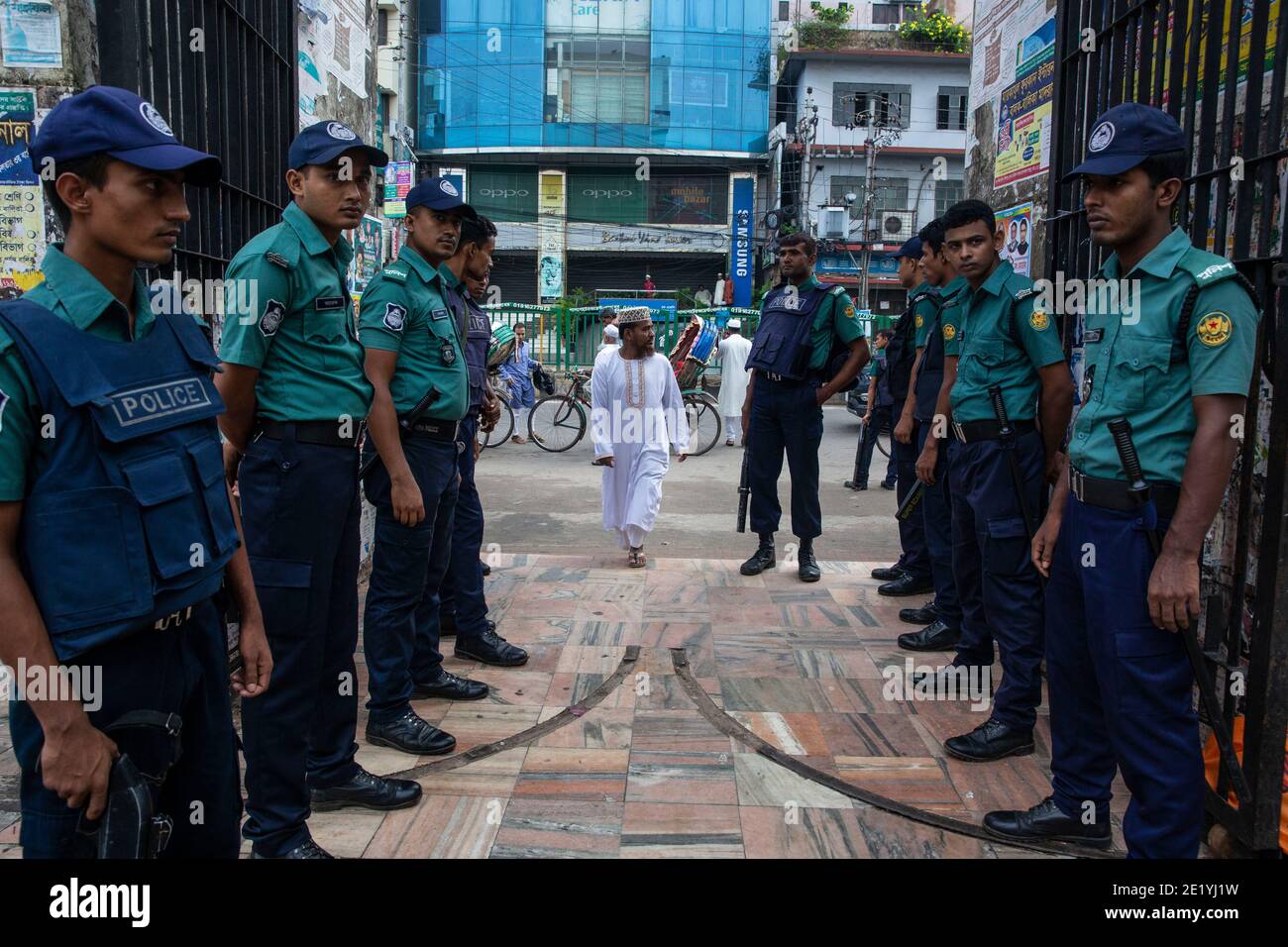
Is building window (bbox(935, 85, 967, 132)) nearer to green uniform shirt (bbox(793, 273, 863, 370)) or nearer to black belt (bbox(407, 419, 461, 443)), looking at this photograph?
green uniform shirt (bbox(793, 273, 863, 370))

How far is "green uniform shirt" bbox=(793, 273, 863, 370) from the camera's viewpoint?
573 cm

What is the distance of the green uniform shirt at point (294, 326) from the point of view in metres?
2.52

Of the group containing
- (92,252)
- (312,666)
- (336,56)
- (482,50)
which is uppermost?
(482,50)

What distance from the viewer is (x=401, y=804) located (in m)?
2.98

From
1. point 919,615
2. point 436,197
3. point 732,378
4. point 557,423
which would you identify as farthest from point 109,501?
point 732,378

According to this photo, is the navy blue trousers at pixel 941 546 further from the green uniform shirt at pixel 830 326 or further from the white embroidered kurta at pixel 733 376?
the white embroidered kurta at pixel 733 376

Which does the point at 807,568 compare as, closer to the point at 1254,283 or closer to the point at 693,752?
the point at 693,752

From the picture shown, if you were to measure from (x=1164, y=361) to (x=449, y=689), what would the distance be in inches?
114

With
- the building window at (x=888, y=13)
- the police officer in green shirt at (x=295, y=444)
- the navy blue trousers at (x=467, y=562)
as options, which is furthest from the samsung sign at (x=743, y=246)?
the police officer in green shirt at (x=295, y=444)

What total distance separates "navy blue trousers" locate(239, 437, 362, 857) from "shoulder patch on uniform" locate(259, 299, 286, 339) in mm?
295

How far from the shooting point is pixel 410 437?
11.5 feet
